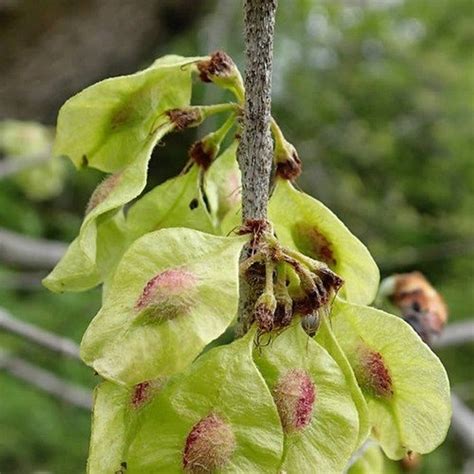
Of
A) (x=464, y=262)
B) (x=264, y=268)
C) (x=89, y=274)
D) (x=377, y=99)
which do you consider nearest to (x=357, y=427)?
(x=264, y=268)

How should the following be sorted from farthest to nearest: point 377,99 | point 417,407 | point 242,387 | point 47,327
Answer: point 377,99 < point 47,327 < point 417,407 < point 242,387

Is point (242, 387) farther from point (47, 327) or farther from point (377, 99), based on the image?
point (377, 99)

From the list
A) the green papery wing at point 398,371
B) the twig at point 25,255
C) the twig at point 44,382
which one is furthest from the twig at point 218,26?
the green papery wing at point 398,371

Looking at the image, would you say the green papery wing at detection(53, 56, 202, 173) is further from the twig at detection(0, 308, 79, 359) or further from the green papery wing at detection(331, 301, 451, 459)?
the twig at detection(0, 308, 79, 359)

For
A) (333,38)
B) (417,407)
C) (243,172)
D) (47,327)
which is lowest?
(47,327)

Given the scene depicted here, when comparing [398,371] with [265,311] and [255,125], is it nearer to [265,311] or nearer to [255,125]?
[265,311]
